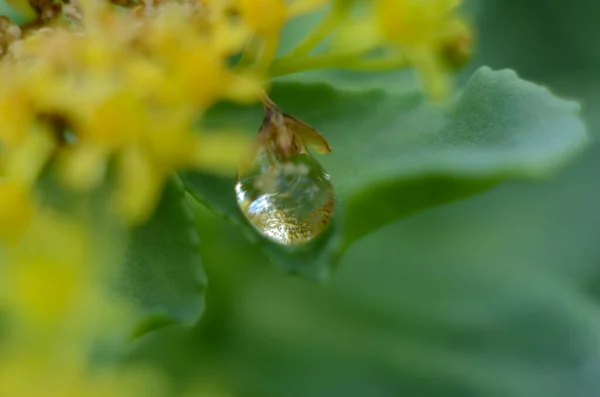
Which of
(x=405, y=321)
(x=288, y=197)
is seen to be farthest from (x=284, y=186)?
(x=405, y=321)

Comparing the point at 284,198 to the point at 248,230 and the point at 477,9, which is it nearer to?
the point at 248,230

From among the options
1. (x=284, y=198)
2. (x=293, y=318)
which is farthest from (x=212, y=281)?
(x=284, y=198)

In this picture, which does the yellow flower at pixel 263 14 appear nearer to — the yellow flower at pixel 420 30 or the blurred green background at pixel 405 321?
the yellow flower at pixel 420 30

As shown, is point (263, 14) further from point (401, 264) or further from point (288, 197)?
point (401, 264)

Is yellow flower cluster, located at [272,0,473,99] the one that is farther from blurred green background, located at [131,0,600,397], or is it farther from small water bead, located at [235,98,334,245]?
blurred green background, located at [131,0,600,397]

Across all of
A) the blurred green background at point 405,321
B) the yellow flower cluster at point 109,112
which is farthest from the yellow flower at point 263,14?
the blurred green background at point 405,321

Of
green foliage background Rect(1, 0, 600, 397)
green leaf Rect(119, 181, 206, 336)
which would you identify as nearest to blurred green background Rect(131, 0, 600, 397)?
green foliage background Rect(1, 0, 600, 397)
